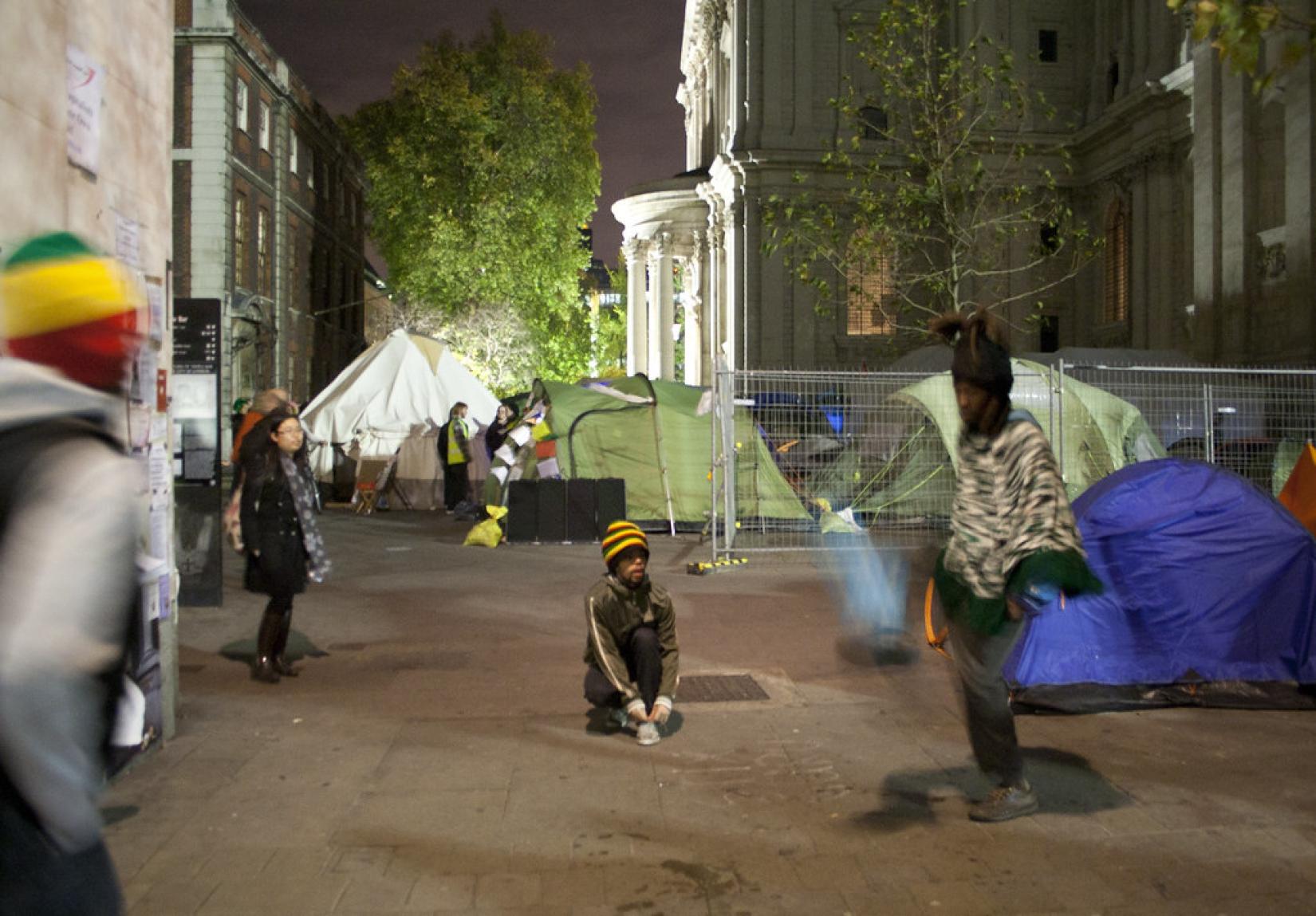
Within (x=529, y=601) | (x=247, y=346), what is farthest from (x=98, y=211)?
(x=247, y=346)

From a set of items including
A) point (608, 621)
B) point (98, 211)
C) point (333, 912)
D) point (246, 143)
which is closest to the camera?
point (333, 912)

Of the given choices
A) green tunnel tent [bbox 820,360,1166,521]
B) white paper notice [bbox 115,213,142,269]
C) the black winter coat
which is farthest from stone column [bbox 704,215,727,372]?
white paper notice [bbox 115,213,142,269]

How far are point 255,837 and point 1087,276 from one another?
35.9 metres

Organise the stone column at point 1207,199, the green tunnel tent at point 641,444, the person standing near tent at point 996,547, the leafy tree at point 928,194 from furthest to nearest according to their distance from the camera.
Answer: the stone column at point 1207,199
the leafy tree at point 928,194
the green tunnel tent at point 641,444
the person standing near tent at point 996,547

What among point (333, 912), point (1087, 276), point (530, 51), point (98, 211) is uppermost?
point (530, 51)

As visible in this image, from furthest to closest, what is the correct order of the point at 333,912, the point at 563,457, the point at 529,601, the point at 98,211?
the point at 563,457, the point at 529,601, the point at 98,211, the point at 333,912

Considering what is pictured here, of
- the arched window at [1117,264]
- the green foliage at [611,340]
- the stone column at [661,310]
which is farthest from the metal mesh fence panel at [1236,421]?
A: the green foliage at [611,340]

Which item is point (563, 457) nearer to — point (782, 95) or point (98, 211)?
point (98, 211)

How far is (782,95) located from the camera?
3716cm

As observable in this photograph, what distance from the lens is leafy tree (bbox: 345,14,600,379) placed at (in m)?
42.5

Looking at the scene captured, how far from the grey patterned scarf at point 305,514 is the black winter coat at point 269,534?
0.16 feet

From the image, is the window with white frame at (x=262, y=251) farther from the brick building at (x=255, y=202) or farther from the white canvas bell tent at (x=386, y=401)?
the white canvas bell tent at (x=386, y=401)

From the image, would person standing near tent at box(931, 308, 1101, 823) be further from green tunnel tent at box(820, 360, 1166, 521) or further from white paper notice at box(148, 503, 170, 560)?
green tunnel tent at box(820, 360, 1166, 521)

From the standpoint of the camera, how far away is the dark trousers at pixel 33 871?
7.13 ft
